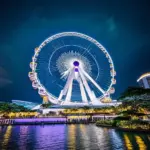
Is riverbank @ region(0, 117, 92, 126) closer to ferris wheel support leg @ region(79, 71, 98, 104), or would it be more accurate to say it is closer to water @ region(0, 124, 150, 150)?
ferris wheel support leg @ region(79, 71, 98, 104)

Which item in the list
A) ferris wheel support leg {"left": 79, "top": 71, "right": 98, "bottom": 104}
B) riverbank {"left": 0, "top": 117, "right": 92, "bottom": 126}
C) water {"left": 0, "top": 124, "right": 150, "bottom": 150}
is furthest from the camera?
ferris wheel support leg {"left": 79, "top": 71, "right": 98, "bottom": 104}

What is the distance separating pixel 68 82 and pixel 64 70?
3.88 m

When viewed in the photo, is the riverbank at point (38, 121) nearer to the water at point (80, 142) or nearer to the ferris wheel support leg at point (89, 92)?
the ferris wheel support leg at point (89, 92)

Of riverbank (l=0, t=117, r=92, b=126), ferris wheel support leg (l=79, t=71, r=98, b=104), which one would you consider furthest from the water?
ferris wheel support leg (l=79, t=71, r=98, b=104)

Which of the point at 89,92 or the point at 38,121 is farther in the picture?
the point at 89,92

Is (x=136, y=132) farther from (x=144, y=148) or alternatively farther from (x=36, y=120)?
(x=36, y=120)

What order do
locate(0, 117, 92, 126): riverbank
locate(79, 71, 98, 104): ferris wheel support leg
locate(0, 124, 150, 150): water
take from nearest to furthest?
locate(0, 124, 150, 150): water, locate(0, 117, 92, 126): riverbank, locate(79, 71, 98, 104): ferris wheel support leg

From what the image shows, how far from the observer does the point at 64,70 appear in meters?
49.4

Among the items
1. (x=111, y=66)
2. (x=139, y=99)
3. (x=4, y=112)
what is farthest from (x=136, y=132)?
(x=4, y=112)

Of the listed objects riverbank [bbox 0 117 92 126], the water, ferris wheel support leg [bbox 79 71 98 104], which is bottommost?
the water

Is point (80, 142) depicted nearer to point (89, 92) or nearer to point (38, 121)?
point (38, 121)

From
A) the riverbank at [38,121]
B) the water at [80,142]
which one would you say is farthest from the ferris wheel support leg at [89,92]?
the water at [80,142]

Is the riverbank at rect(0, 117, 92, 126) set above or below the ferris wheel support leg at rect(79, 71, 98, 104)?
below

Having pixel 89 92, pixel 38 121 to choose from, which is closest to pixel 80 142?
pixel 38 121
